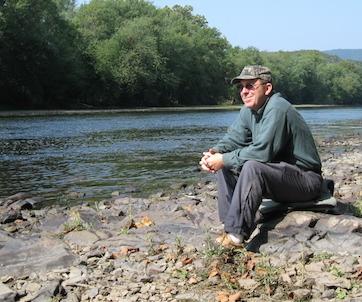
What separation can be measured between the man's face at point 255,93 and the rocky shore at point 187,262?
1.39 m

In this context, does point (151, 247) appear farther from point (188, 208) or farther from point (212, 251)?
point (188, 208)

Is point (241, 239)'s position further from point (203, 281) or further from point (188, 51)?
point (188, 51)

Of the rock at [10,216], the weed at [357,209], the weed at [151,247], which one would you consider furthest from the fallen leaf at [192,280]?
the rock at [10,216]

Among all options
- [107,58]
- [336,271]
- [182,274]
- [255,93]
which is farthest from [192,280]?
[107,58]

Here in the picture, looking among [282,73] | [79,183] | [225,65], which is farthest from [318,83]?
[79,183]

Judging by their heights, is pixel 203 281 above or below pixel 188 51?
below

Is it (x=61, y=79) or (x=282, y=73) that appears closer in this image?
(x=61, y=79)

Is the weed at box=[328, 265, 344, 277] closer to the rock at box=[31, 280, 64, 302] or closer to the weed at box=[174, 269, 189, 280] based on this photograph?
the weed at box=[174, 269, 189, 280]

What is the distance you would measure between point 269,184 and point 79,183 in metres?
9.99

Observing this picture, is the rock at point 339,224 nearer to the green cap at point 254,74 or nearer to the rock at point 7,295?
the green cap at point 254,74

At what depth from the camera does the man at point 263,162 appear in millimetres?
5977

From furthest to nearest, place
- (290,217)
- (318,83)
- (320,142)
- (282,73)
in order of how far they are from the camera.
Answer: (318,83), (282,73), (320,142), (290,217)

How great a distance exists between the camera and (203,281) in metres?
5.35

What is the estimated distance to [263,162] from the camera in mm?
6039
